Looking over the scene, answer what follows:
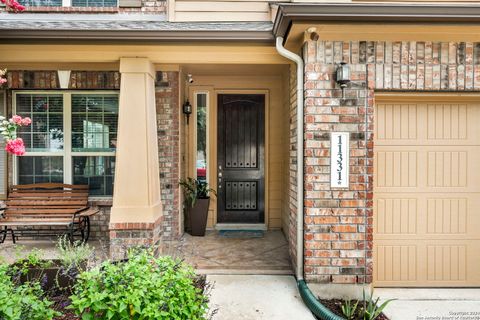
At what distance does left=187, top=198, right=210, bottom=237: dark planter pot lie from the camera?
5.23 meters

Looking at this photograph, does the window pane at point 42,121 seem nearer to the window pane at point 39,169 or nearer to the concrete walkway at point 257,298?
the window pane at point 39,169

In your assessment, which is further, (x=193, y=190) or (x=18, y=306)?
(x=193, y=190)

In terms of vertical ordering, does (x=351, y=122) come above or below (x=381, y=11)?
below

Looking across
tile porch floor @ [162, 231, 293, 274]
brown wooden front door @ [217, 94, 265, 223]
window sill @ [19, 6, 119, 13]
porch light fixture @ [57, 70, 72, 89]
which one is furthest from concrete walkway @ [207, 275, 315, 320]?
window sill @ [19, 6, 119, 13]

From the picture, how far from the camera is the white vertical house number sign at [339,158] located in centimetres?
323

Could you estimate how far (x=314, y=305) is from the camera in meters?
2.94

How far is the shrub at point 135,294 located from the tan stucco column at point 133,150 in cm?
150

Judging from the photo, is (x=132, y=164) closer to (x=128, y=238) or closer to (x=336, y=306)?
(x=128, y=238)

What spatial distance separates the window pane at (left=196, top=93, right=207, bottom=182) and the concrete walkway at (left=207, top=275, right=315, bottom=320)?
2.36m

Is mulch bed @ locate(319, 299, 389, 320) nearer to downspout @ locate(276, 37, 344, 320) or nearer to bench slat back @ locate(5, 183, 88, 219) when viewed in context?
downspout @ locate(276, 37, 344, 320)

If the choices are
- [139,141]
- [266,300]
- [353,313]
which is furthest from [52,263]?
[353,313]

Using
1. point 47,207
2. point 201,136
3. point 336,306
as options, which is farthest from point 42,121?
point 336,306

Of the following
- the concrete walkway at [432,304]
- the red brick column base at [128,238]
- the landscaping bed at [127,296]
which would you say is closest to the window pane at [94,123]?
the red brick column base at [128,238]

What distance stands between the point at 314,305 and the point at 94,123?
4126mm
